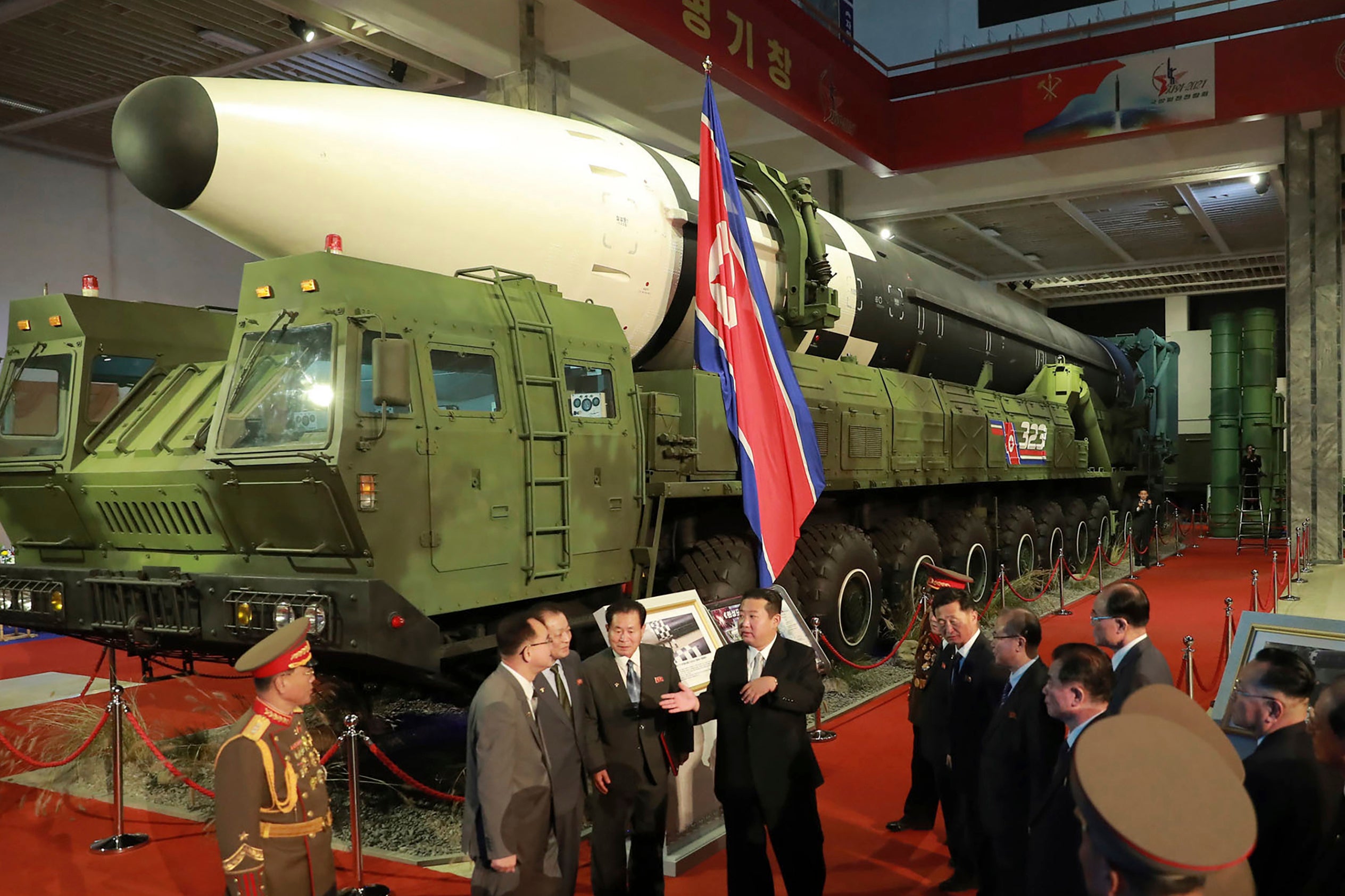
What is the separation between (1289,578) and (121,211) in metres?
13.6

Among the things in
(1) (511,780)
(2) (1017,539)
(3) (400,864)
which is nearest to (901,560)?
(2) (1017,539)

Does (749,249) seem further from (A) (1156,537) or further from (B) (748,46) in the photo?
(A) (1156,537)

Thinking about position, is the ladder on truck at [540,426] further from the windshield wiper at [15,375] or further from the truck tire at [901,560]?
the truck tire at [901,560]

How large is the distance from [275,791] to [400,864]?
5.89ft

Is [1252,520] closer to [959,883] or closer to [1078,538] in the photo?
[1078,538]

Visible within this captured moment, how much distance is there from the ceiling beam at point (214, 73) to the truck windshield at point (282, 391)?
6539 mm

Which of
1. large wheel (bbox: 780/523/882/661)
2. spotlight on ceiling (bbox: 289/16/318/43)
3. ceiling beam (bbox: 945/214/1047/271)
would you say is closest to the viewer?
large wheel (bbox: 780/523/882/661)

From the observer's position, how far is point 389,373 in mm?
4191

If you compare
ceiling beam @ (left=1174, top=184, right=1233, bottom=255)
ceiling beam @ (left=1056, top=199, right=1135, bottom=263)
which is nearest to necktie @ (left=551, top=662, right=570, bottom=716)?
ceiling beam @ (left=1174, top=184, right=1233, bottom=255)

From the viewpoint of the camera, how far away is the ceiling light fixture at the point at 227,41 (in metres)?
9.97

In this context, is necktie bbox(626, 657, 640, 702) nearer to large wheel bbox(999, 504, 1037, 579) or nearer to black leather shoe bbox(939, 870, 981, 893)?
black leather shoe bbox(939, 870, 981, 893)

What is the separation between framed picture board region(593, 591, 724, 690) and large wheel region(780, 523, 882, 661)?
2240 mm

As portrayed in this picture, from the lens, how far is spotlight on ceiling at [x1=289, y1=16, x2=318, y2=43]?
9.72 metres

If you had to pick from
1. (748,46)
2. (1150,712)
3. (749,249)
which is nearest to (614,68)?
(748,46)
